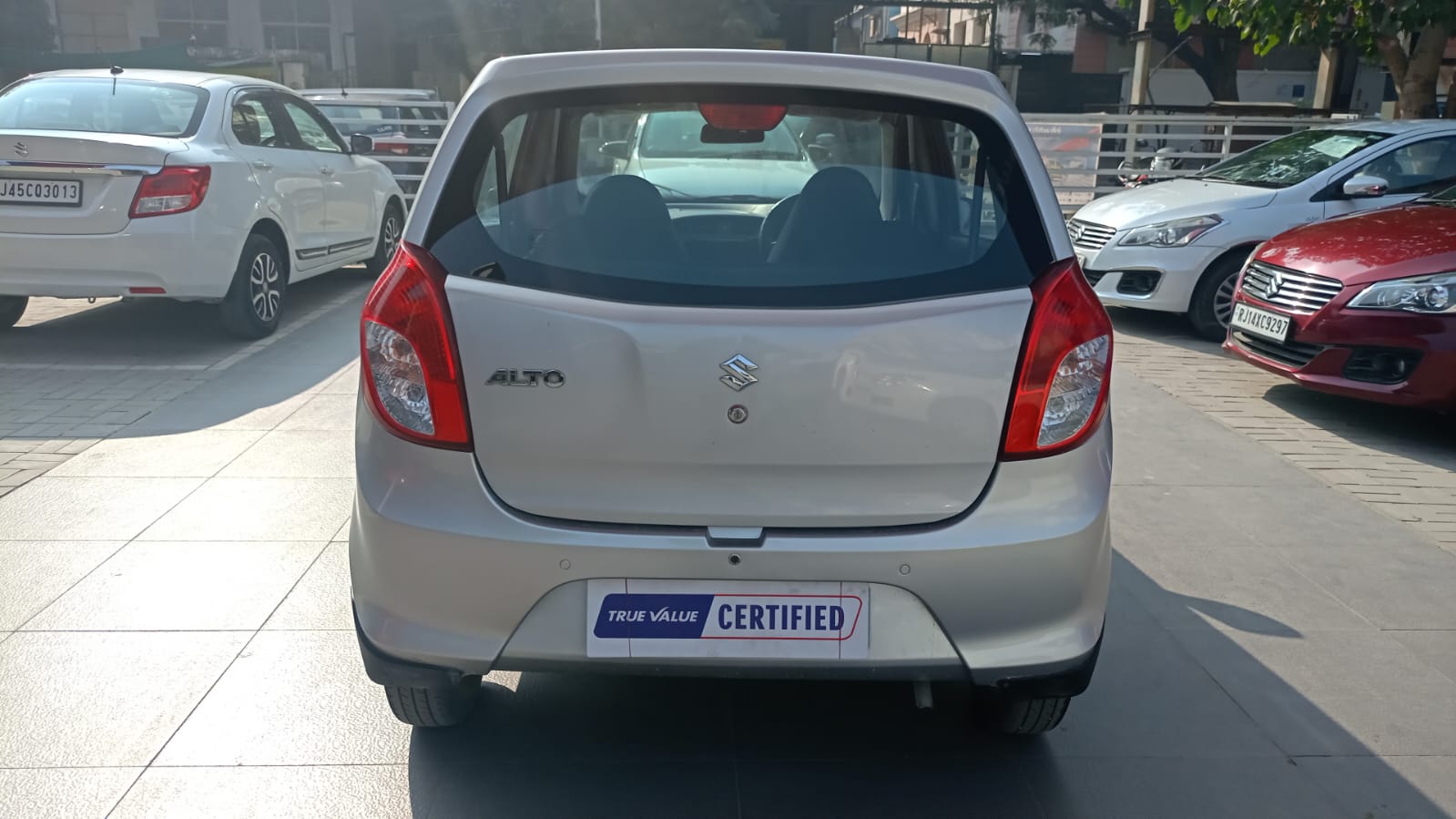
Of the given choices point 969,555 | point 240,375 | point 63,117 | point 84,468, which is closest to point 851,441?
point 969,555

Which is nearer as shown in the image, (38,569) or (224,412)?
(38,569)

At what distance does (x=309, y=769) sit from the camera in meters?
2.90

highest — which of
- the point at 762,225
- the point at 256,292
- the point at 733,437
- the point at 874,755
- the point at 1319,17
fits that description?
the point at 1319,17

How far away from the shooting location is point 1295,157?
927 centimetres

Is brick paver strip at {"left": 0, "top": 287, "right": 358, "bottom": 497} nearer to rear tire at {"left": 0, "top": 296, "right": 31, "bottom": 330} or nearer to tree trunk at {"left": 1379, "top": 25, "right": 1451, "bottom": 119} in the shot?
rear tire at {"left": 0, "top": 296, "right": 31, "bottom": 330}

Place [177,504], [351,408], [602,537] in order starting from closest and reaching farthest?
[602,537] → [177,504] → [351,408]

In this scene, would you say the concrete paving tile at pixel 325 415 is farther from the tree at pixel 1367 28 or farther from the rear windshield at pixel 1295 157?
the tree at pixel 1367 28

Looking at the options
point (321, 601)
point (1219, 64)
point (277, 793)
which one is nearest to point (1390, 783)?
point (277, 793)

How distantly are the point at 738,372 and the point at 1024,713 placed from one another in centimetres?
119

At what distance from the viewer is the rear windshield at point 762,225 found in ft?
A: 8.17

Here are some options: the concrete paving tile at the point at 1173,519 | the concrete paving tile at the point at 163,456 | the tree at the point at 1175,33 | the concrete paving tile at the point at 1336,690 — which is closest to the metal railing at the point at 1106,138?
the tree at the point at 1175,33

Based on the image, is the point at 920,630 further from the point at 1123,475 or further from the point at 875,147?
the point at 1123,475

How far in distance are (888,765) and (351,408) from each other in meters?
4.06

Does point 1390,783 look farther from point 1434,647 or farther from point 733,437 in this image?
point 733,437
